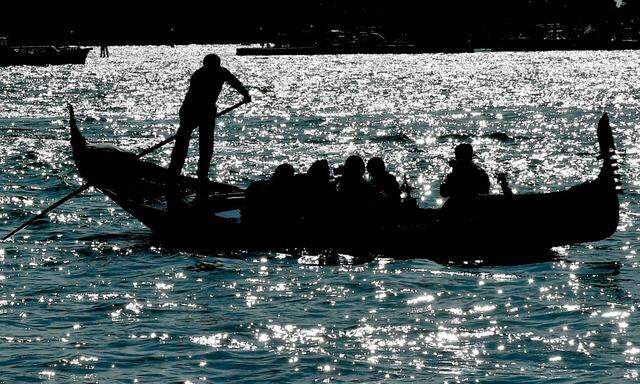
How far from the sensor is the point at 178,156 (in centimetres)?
2012

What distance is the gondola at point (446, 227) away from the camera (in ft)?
58.3

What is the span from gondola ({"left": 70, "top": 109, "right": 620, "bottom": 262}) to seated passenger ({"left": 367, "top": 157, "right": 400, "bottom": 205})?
22cm

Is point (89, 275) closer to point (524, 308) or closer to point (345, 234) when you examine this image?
point (345, 234)

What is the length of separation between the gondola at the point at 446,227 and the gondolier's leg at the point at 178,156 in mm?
246

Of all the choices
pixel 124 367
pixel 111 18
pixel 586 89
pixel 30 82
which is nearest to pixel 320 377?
pixel 124 367

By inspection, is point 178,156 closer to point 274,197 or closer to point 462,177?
point 274,197

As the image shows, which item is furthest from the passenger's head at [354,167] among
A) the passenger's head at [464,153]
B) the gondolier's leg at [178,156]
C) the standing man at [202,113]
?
the gondolier's leg at [178,156]

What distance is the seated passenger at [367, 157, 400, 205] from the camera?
18391mm

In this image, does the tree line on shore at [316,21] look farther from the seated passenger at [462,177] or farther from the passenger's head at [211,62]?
the seated passenger at [462,177]

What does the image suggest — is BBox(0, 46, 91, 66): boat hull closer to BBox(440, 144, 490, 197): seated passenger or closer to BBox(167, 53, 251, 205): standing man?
BBox(167, 53, 251, 205): standing man

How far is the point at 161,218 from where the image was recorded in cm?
1994

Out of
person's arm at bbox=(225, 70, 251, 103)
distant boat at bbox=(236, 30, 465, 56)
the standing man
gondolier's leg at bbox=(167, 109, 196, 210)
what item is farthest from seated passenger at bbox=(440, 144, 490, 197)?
distant boat at bbox=(236, 30, 465, 56)

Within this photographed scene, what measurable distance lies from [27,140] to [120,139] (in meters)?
3.28

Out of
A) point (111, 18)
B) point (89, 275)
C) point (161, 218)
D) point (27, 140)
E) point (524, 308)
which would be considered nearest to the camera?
point (524, 308)
